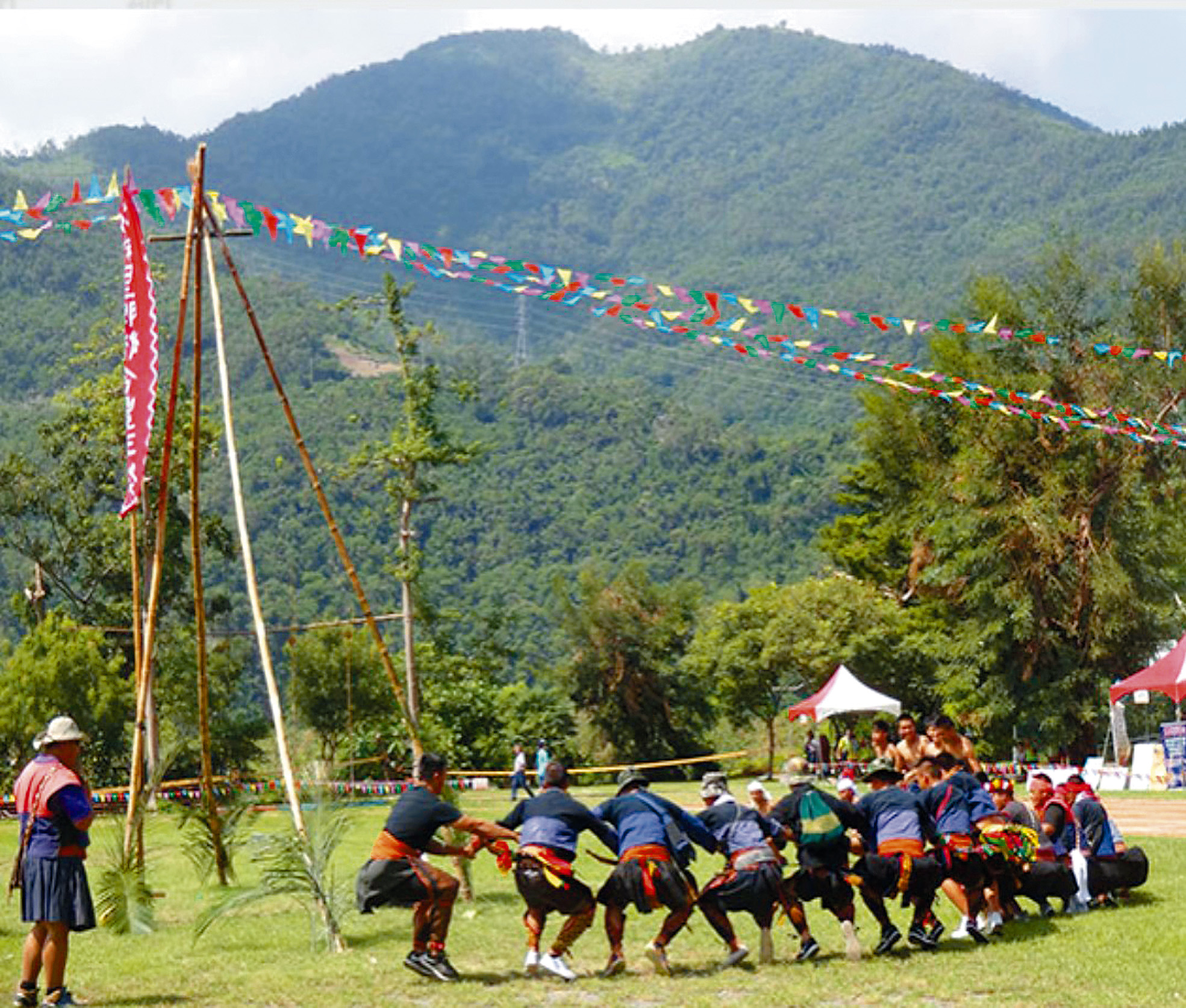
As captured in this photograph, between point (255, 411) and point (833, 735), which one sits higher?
point (255, 411)

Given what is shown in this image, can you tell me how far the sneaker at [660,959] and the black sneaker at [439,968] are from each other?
1293mm

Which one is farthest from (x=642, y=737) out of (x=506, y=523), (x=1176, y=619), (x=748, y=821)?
(x=506, y=523)

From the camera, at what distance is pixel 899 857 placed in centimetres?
1318

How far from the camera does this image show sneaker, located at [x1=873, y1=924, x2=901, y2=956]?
42.4 feet

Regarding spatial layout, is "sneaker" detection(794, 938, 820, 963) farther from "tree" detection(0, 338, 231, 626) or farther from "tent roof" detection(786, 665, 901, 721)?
"tree" detection(0, 338, 231, 626)

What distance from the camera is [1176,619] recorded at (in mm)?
47125

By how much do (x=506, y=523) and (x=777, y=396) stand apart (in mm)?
45386

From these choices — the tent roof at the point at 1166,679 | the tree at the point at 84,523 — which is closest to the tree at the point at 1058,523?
the tent roof at the point at 1166,679

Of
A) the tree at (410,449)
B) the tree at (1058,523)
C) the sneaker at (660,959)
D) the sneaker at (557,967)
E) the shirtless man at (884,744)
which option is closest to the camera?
the sneaker at (557,967)

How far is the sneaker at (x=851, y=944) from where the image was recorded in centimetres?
1272

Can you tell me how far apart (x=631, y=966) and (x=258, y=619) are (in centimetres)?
463

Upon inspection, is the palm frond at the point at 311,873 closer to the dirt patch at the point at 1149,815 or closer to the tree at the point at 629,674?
the dirt patch at the point at 1149,815

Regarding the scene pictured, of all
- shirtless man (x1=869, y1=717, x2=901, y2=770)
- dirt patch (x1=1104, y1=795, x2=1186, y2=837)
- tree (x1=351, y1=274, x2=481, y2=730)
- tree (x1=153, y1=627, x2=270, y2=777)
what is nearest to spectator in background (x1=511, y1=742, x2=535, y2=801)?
tree (x1=351, y1=274, x2=481, y2=730)

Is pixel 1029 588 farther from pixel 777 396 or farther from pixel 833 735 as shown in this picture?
pixel 777 396
